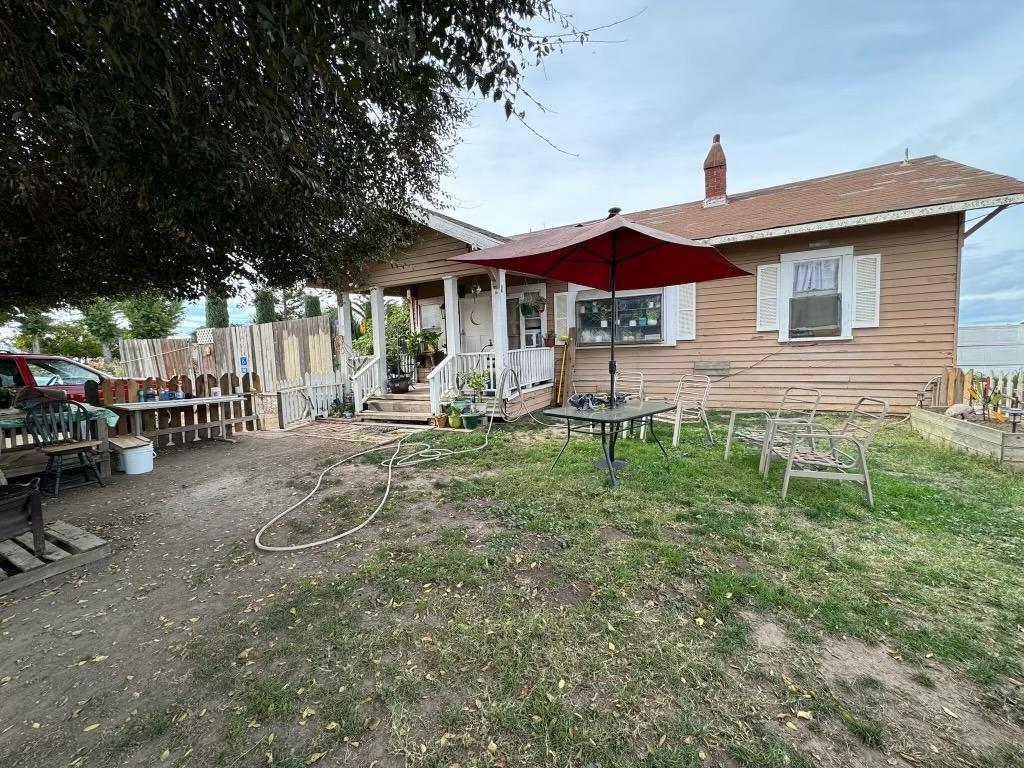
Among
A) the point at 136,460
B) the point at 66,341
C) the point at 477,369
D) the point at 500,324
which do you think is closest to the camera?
the point at 136,460

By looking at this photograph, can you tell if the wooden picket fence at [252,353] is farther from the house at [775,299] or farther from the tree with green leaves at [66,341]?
the tree with green leaves at [66,341]

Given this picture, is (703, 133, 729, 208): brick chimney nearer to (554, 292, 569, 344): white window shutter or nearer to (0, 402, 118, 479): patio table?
(554, 292, 569, 344): white window shutter

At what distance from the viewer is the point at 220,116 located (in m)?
3.08

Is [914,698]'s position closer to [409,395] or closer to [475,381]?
[475,381]

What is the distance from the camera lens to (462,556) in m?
2.94

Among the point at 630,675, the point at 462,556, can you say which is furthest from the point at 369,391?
the point at 630,675

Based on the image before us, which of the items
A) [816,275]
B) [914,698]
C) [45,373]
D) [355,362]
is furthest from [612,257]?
[45,373]

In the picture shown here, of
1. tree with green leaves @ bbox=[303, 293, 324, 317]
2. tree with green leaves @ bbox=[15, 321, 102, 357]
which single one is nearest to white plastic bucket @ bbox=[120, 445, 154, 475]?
tree with green leaves @ bbox=[303, 293, 324, 317]

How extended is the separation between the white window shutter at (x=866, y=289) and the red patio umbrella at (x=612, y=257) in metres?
4.49

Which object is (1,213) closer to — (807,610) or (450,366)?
(450,366)

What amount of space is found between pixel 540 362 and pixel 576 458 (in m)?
4.32

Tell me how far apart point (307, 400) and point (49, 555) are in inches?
263

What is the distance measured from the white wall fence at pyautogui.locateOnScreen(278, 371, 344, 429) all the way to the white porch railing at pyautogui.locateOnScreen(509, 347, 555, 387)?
14.6 feet

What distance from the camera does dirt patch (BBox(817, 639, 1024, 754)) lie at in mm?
1521
